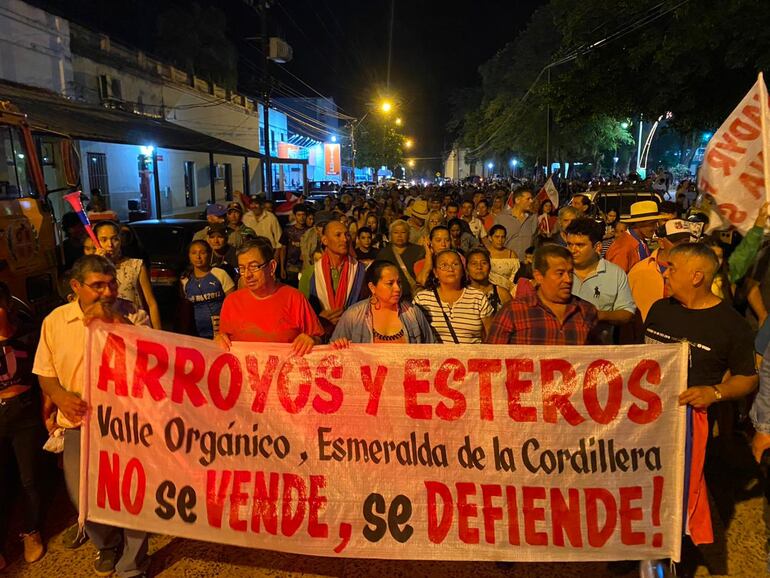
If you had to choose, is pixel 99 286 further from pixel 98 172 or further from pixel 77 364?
pixel 98 172

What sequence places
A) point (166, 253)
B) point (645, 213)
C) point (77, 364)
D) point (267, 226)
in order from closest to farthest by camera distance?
point (77, 364) → point (645, 213) → point (166, 253) → point (267, 226)

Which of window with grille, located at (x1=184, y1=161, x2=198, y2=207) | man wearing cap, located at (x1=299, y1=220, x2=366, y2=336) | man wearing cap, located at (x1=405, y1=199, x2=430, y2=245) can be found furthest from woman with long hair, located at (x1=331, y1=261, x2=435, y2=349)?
window with grille, located at (x1=184, y1=161, x2=198, y2=207)

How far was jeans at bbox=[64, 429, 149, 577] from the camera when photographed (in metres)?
3.38

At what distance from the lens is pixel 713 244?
5.54m

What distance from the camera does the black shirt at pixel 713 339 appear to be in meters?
3.24

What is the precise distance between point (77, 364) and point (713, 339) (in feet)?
11.4

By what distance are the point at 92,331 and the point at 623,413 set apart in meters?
2.89

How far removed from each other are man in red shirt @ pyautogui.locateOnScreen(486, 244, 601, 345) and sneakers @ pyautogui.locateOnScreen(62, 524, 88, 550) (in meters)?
2.77

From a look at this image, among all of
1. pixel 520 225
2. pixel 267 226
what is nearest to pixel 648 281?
pixel 520 225

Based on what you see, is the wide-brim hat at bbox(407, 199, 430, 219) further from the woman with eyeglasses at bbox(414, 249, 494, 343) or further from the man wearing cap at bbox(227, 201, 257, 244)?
the woman with eyeglasses at bbox(414, 249, 494, 343)

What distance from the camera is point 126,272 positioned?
15.8 feet

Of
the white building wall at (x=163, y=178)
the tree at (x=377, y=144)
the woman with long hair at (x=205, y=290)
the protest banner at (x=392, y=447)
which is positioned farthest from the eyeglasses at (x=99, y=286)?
the tree at (x=377, y=144)

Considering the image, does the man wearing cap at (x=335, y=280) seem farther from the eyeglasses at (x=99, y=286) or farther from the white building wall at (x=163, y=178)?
the white building wall at (x=163, y=178)

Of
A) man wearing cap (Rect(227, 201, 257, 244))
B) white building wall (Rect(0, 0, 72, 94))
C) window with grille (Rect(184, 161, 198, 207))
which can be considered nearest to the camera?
man wearing cap (Rect(227, 201, 257, 244))
